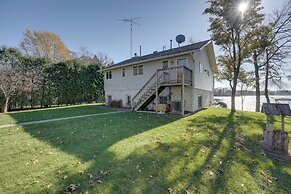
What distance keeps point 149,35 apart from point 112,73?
A: 24.3 ft

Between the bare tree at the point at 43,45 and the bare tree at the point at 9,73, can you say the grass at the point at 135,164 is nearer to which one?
the bare tree at the point at 9,73

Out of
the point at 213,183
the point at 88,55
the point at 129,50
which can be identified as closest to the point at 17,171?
the point at 213,183

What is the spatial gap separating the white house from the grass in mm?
6400

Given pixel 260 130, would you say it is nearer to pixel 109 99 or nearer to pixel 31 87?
pixel 109 99

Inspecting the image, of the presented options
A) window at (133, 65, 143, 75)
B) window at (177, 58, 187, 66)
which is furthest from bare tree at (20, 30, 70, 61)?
window at (177, 58, 187, 66)

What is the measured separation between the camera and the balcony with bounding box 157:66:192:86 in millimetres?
12312

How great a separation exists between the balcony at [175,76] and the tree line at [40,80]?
41.3 ft

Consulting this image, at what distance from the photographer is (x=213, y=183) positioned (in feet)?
12.9

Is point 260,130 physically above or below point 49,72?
below

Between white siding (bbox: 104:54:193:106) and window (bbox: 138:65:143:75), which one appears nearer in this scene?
white siding (bbox: 104:54:193:106)

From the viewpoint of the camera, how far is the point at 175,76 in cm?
1276

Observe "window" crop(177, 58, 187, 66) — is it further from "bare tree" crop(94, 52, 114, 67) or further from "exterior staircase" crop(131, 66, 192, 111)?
"bare tree" crop(94, 52, 114, 67)

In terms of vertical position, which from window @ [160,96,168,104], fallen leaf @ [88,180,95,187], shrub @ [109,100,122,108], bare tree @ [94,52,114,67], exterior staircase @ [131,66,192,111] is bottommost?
fallen leaf @ [88,180,95,187]

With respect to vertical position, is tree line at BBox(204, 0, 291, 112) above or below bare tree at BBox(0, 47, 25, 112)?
above
